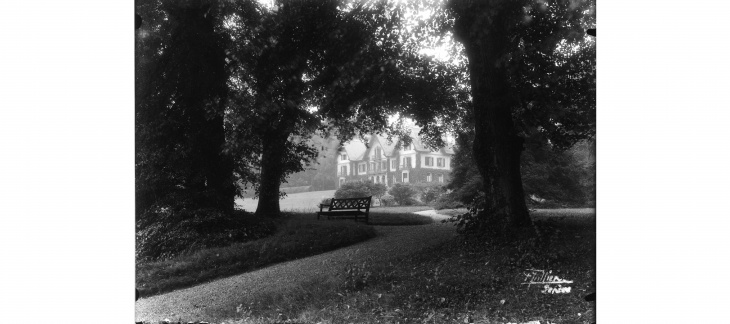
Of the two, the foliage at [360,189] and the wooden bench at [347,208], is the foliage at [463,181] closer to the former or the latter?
the foliage at [360,189]

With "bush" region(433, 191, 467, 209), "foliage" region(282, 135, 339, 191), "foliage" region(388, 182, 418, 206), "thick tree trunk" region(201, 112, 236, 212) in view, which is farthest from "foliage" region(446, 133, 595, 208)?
"thick tree trunk" region(201, 112, 236, 212)

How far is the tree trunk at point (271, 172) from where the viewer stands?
17.4 ft

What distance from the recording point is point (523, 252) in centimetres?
481

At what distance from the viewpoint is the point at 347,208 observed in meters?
5.33

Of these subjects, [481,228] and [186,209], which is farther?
[186,209]

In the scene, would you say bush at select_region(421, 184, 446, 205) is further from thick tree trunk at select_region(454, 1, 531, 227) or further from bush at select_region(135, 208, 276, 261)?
bush at select_region(135, 208, 276, 261)

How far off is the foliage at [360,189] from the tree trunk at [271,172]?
68 cm

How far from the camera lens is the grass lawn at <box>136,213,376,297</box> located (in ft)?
17.1

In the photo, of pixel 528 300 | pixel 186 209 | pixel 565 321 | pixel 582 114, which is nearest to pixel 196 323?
pixel 186 209

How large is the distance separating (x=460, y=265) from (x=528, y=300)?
0.71 meters

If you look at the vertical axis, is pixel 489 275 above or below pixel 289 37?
below

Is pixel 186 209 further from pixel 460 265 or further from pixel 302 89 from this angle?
pixel 460 265
